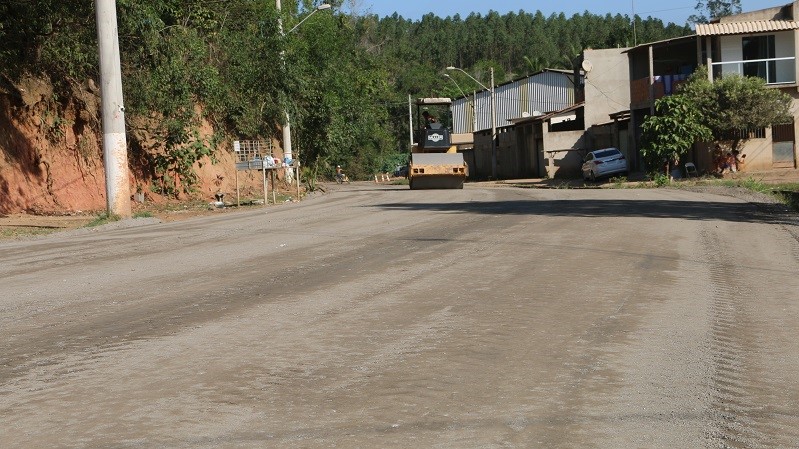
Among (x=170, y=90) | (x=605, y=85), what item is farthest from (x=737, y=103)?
(x=170, y=90)

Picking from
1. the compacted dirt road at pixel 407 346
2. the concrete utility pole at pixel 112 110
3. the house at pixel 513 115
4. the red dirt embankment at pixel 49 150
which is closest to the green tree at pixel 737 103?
the house at pixel 513 115

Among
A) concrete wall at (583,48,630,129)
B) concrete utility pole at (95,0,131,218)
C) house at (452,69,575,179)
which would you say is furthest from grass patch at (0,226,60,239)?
house at (452,69,575,179)

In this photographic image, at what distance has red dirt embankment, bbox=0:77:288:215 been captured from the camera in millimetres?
27234

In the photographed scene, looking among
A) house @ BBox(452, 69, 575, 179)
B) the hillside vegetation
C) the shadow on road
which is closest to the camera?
the shadow on road

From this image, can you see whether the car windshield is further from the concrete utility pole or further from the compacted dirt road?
the compacted dirt road

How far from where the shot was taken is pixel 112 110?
2266cm

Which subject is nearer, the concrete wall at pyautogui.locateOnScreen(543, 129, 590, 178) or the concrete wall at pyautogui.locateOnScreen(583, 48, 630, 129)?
the concrete wall at pyautogui.locateOnScreen(543, 129, 590, 178)

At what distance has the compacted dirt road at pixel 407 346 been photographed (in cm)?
499

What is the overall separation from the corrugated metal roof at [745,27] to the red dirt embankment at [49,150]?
85.4 ft

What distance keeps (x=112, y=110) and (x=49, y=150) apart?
7.26m

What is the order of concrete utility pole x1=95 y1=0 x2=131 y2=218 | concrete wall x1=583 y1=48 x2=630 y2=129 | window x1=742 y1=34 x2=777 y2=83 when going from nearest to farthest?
concrete utility pole x1=95 y1=0 x2=131 y2=218 → window x1=742 y1=34 x2=777 y2=83 → concrete wall x1=583 y1=48 x2=630 y2=129

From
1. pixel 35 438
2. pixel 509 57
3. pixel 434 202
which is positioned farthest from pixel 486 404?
pixel 509 57

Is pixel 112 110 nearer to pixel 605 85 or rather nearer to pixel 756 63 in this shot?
pixel 756 63

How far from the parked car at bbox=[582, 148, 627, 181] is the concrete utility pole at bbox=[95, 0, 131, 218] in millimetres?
29136
